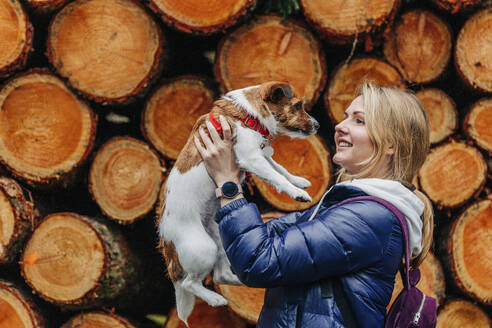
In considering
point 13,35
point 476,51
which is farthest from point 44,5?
point 476,51

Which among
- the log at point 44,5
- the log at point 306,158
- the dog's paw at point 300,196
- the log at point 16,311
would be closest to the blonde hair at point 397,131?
the dog's paw at point 300,196

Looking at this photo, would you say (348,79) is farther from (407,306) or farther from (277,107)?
(407,306)

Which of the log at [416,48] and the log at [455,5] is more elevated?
the log at [455,5]

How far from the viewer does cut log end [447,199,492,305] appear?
242 cm

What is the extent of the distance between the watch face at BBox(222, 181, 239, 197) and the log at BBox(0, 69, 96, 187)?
125cm

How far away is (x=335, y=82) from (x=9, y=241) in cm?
218

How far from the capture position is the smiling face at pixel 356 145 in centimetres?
158

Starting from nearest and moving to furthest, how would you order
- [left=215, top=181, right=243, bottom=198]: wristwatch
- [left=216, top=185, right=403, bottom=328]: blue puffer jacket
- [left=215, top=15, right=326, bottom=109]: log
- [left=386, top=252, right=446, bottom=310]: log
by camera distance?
[left=216, top=185, right=403, bottom=328]: blue puffer jacket < [left=215, top=181, right=243, bottom=198]: wristwatch < [left=215, top=15, right=326, bottom=109]: log < [left=386, top=252, right=446, bottom=310]: log

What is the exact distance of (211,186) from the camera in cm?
175

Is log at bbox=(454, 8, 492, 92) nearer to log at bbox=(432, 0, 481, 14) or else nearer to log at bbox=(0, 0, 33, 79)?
log at bbox=(432, 0, 481, 14)

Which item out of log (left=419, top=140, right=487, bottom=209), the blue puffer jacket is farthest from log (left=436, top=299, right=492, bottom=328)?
the blue puffer jacket

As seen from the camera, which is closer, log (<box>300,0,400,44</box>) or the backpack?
the backpack

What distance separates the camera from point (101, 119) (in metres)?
2.64

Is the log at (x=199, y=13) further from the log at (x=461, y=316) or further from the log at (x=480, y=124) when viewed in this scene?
the log at (x=461, y=316)
